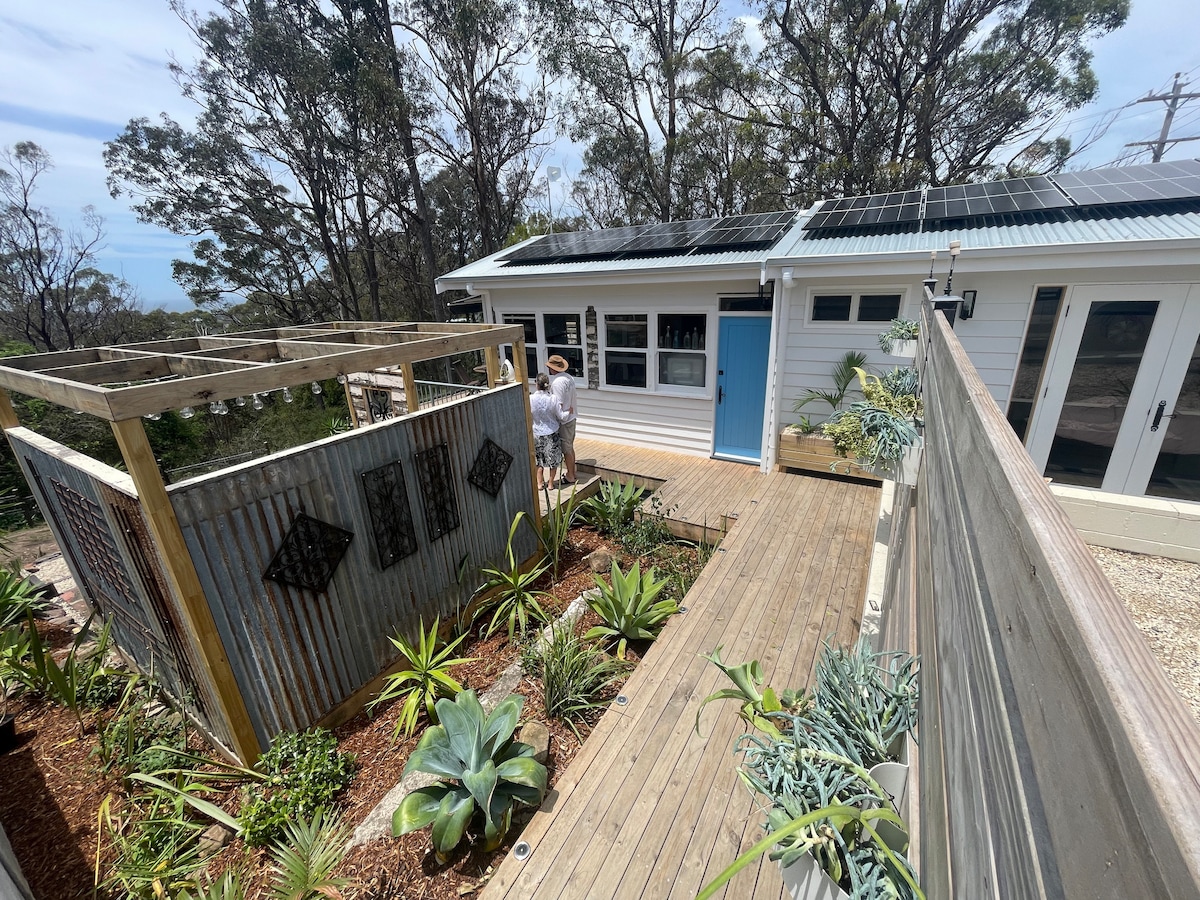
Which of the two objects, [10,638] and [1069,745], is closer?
[1069,745]

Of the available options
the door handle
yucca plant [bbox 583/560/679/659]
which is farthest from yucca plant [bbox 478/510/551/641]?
the door handle

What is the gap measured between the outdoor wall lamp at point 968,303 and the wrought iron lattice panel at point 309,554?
5979mm

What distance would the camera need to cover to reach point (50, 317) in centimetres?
1658

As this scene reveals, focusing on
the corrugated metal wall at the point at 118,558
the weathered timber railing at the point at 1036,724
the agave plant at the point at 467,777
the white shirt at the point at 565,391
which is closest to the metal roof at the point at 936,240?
the white shirt at the point at 565,391

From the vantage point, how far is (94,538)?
3033 mm

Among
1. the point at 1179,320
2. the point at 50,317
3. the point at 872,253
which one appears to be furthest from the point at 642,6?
the point at 50,317

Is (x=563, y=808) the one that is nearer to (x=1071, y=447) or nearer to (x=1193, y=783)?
(x=1193, y=783)

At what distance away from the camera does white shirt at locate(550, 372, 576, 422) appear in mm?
5719

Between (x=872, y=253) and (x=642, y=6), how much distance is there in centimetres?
1513

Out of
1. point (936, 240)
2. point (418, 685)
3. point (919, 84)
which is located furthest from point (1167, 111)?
point (418, 685)

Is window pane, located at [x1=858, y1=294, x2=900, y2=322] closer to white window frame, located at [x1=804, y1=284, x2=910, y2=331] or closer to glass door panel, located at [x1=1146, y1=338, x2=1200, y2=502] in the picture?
white window frame, located at [x1=804, y1=284, x2=910, y2=331]

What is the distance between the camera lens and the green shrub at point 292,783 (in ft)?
8.00

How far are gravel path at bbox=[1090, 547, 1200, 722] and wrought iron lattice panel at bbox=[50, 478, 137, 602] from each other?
17.5 ft

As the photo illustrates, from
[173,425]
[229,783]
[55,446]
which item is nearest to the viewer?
[229,783]
